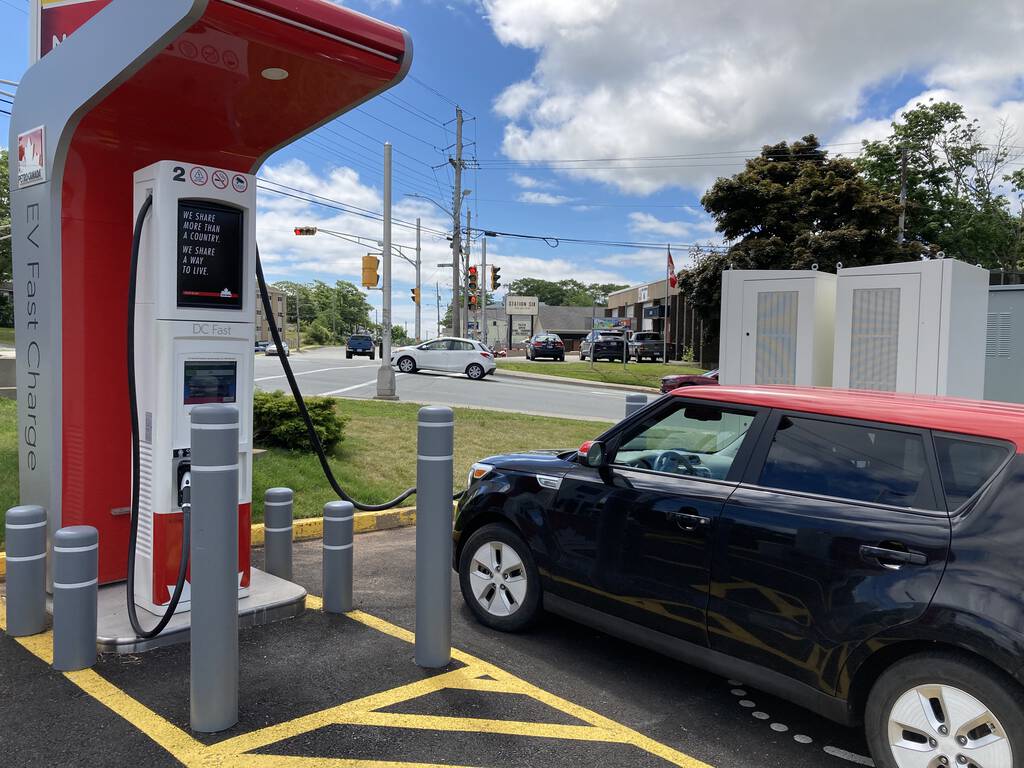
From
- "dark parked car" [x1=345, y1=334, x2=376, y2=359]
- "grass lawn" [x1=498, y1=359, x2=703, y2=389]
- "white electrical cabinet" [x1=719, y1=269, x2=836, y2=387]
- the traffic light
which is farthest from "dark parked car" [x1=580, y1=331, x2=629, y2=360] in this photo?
"white electrical cabinet" [x1=719, y1=269, x2=836, y2=387]

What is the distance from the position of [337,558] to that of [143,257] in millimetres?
2126

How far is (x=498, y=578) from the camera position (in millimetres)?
4426

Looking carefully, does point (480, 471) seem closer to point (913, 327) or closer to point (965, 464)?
point (965, 464)

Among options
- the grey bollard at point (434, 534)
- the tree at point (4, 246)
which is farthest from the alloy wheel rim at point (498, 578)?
the tree at point (4, 246)

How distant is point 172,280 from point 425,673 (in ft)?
8.38

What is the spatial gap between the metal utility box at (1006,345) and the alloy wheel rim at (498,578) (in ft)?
37.7

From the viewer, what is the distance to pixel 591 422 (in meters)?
15.5

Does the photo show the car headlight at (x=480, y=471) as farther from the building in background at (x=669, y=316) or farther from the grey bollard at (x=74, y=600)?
the building in background at (x=669, y=316)

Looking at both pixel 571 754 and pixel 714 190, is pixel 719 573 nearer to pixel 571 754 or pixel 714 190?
pixel 571 754

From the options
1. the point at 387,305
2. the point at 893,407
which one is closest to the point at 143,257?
the point at 893,407

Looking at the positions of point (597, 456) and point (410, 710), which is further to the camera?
point (597, 456)

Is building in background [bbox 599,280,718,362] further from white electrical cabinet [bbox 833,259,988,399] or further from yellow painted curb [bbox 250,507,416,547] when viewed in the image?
yellow painted curb [bbox 250,507,416,547]

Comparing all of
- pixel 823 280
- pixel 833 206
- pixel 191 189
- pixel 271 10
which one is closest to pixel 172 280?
pixel 191 189

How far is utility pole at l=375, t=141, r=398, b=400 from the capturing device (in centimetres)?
1842
